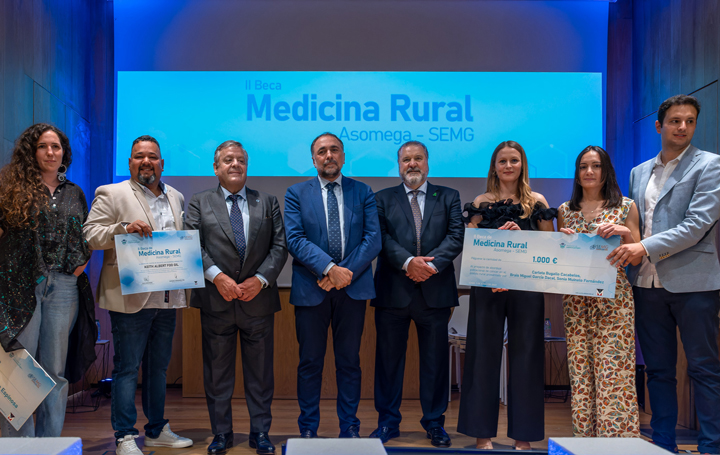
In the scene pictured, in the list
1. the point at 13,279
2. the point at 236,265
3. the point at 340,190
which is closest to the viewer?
the point at 13,279

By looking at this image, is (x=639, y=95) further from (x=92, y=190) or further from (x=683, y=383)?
(x=92, y=190)

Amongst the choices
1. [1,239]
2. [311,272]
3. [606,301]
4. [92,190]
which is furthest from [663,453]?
[92,190]

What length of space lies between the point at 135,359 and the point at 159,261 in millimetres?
612

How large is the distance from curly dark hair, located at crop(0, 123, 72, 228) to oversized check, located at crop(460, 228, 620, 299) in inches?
89.3

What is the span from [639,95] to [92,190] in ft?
17.4

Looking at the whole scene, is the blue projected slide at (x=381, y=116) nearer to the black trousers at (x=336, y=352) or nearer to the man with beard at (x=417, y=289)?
the man with beard at (x=417, y=289)

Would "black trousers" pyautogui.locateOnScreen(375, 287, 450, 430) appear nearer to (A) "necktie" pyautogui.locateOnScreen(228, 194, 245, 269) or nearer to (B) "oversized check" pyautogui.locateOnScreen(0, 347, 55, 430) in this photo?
(A) "necktie" pyautogui.locateOnScreen(228, 194, 245, 269)

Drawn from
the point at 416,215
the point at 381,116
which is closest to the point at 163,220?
the point at 416,215

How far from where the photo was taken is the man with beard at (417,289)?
2973mm

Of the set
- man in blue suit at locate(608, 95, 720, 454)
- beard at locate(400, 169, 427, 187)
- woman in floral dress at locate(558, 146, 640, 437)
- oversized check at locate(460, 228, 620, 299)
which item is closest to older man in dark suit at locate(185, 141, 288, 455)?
beard at locate(400, 169, 427, 187)

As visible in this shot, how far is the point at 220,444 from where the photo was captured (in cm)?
277

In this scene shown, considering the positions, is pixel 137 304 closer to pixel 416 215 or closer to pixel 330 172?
pixel 330 172

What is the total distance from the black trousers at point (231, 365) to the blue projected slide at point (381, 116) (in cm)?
213

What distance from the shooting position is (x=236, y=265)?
2.82 meters
